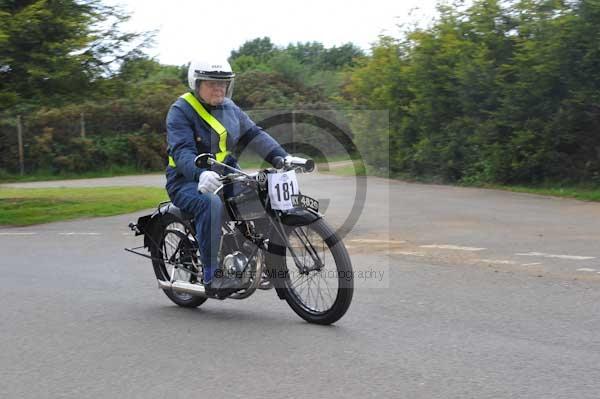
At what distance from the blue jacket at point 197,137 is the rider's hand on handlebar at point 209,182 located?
0.25m

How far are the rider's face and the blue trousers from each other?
699mm

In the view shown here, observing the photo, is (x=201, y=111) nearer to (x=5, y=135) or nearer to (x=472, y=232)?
(x=472, y=232)

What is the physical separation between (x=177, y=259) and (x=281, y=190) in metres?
1.54

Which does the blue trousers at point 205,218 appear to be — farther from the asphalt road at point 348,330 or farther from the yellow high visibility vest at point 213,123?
the asphalt road at point 348,330

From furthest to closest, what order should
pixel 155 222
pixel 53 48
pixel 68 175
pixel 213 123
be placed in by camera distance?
1. pixel 68 175
2. pixel 53 48
3. pixel 155 222
4. pixel 213 123

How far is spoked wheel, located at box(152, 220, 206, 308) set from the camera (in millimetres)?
7238

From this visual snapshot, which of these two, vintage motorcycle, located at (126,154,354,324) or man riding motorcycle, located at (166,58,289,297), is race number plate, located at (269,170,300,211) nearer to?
vintage motorcycle, located at (126,154,354,324)

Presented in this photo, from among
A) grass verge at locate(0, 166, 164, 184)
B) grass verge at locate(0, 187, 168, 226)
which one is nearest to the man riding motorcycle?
grass verge at locate(0, 187, 168, 226)

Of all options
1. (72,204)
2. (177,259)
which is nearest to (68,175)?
(72,204)

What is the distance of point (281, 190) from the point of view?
6305 mm

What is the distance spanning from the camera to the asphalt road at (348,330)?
5020 millimetres

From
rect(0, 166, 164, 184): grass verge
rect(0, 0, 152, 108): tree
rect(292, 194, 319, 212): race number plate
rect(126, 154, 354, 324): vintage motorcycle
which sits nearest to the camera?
rect(126, 154, 354, 324): vintage motorcycle

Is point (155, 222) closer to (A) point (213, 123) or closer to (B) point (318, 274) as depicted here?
(A) point (213, 123)

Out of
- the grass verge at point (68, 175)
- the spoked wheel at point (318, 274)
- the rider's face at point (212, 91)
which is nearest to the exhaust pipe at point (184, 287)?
the spoked wheel at point (318, 274)
